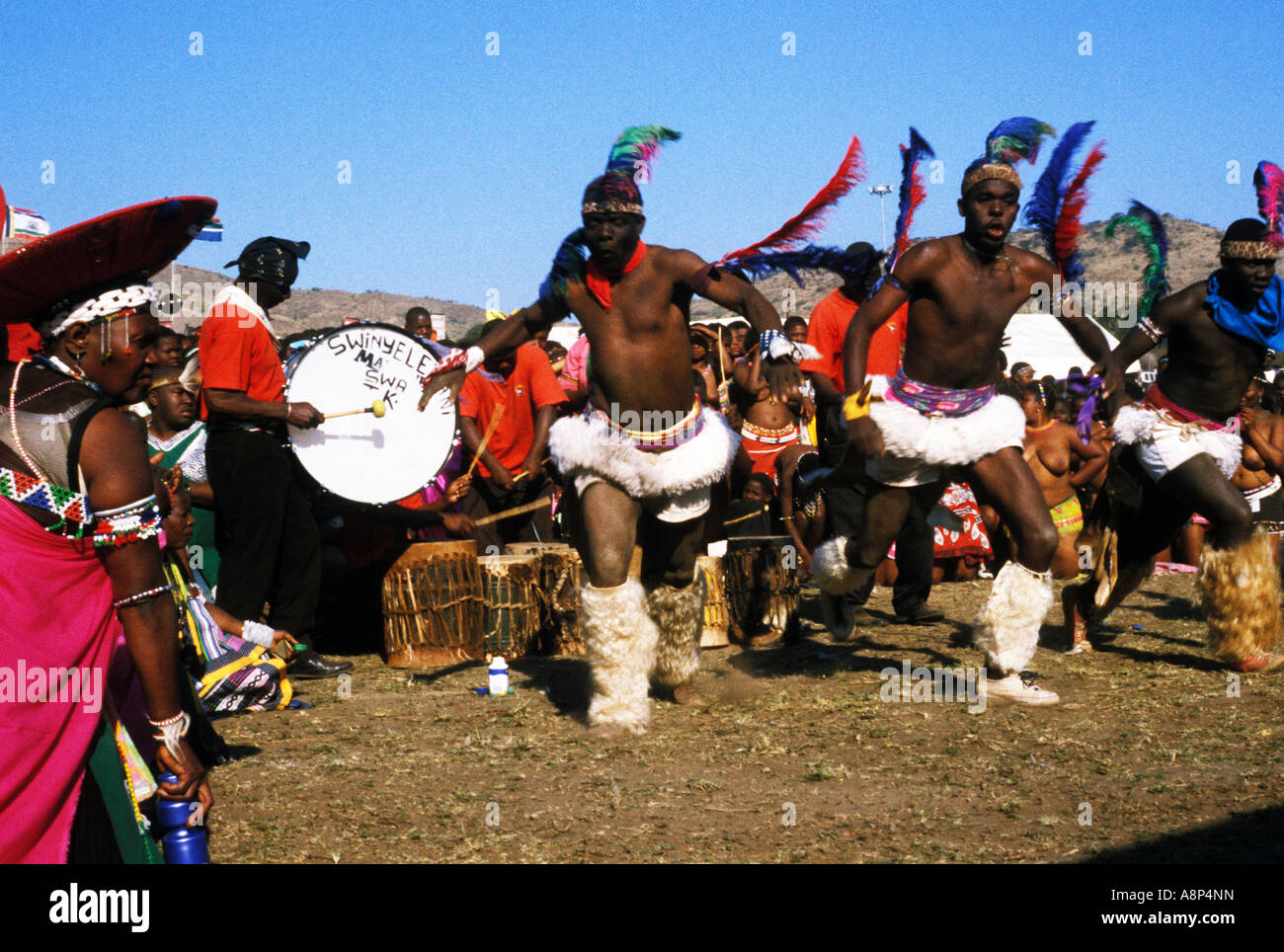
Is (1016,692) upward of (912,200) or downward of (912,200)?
downward

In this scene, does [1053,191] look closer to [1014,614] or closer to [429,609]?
[1014,614]

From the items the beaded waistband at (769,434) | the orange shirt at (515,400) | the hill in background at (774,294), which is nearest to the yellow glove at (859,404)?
the orange shirt at (515,400)

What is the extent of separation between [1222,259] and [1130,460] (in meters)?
1.17

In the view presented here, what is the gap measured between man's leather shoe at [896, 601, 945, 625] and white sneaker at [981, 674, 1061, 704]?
8.36 feet

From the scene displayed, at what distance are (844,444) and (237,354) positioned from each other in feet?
11.5

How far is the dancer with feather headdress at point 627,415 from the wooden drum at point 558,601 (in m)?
1.95

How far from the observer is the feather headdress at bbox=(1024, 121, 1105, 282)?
6562 millimetres

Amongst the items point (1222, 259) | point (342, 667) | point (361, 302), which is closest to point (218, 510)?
point (342, 667)

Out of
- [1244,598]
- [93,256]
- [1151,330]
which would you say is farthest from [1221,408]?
[93,256]

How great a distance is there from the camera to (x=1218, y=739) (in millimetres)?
5438

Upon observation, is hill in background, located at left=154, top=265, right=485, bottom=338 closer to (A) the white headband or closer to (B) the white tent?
(B) the white tent

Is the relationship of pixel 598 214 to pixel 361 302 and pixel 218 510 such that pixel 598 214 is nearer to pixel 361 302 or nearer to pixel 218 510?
pixel 218 510

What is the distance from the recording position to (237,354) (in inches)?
276

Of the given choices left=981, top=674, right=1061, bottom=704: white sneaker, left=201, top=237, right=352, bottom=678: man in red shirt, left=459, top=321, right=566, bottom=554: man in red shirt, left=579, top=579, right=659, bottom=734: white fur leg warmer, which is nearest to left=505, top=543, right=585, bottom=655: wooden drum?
left=459, top=321, right=566, bottom=554: man in red shirt
